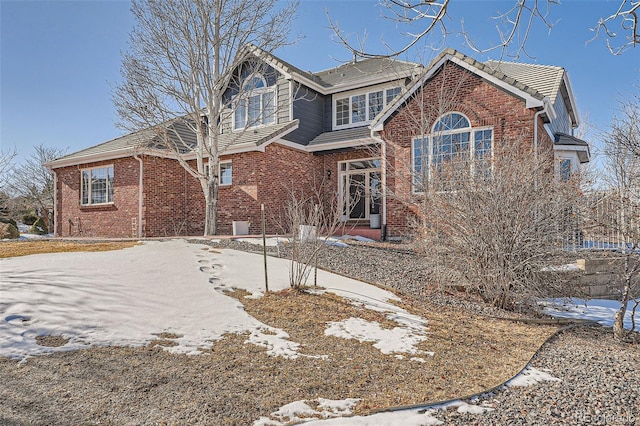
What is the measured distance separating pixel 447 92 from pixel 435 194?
206 inches

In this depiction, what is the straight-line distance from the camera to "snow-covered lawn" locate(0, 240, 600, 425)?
3.63 metres

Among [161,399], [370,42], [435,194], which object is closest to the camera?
[161,399]

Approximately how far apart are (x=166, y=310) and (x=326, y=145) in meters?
10.7

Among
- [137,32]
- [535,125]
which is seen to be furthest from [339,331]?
[137,32]

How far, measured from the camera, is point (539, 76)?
13.0 m

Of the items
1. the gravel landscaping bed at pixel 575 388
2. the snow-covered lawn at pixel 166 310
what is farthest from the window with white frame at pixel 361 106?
the gravel landscaping bed at pixel 575 388

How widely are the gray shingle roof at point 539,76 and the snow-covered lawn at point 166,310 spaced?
388 inches

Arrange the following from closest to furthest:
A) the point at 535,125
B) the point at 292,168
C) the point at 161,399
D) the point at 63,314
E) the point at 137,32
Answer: the point at 161,399 → the point at 63,314 → the point at 535,125 → the point at 137,32 → the point at 292,168

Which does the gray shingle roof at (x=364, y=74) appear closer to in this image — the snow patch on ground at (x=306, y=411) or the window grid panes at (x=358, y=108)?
the window grid panes at (x=358, y=108)

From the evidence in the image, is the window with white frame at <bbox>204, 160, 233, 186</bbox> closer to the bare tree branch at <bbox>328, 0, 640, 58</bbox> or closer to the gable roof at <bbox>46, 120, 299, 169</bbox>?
the gable roof at <bbox>46, 120, 299, 169</bbox>

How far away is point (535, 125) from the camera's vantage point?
9766 mm

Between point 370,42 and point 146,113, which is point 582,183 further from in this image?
point 146,113

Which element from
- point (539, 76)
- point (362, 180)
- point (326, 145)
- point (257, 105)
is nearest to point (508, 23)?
point (326, 145)

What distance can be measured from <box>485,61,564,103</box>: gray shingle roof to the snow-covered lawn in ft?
32.3
